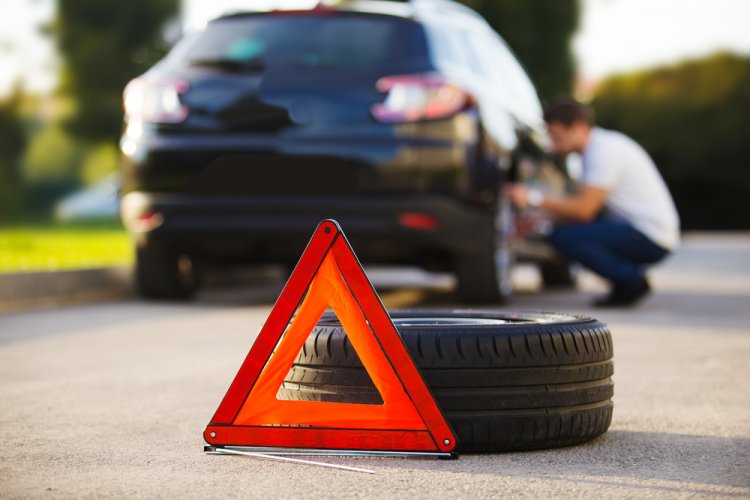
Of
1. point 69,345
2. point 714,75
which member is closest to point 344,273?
point 69,345

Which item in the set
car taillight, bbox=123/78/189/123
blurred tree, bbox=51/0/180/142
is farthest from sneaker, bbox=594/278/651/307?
blurred tree, bbox=51/0/180/142

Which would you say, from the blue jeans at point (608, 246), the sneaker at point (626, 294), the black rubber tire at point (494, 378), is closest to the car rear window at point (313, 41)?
the blue jeans at point (608, 246)

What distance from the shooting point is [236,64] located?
299 inches

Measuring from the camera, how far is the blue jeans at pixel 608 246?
831 cm

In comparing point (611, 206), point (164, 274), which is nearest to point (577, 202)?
point (611, 206)

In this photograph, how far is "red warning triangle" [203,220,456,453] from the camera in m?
3.22

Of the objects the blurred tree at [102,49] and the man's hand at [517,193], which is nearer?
the man's hand at [517,193]

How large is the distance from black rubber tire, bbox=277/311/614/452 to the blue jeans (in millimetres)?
4852

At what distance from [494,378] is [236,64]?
464 cm

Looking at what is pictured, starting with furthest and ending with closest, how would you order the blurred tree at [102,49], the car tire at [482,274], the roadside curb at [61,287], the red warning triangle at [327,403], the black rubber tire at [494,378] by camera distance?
the blurred tree at [102,49] → the roadside curb at [61,287] → the car tire at [482,274] → the black rubber tire at [494,378] → the red warning triangle at [327,403]

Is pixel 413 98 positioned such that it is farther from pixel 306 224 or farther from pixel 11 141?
pixel 11 141

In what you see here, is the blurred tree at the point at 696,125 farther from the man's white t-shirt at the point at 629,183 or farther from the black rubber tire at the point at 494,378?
the black rubber tire at the point at 494,378

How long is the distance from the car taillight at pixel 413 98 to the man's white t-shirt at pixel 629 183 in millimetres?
1426

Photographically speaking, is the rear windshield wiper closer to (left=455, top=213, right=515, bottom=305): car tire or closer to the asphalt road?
the asphalt road
